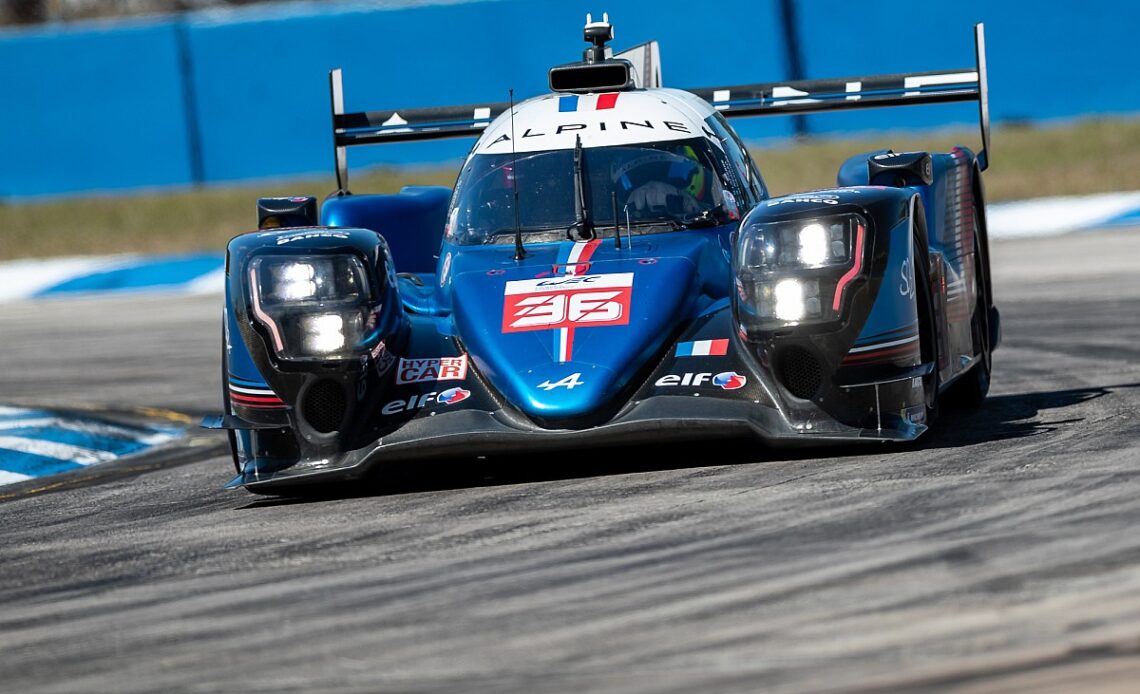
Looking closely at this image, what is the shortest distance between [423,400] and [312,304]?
54 centimetres

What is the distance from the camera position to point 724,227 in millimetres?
7887

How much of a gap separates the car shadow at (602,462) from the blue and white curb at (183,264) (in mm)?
10038

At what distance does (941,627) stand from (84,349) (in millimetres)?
11083

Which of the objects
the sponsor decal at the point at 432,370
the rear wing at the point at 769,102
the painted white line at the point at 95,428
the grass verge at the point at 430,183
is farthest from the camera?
the grass verge at the point at 430,183

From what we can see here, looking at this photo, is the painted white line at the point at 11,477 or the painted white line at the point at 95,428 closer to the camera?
the painted white line at the point at 11,477

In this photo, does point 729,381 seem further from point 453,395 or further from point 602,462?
point 453,395

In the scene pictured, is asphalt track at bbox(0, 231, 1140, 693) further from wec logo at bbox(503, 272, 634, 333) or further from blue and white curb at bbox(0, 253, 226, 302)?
blue and white curb at bbox(0, 253, 226, 302)

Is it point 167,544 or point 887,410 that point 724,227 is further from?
point 167,544

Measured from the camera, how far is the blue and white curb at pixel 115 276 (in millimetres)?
18734

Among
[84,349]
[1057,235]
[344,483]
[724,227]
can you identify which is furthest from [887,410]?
[1057,235]

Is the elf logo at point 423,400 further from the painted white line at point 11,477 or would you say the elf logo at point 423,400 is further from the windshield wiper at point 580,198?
the painted white line at point 11,477

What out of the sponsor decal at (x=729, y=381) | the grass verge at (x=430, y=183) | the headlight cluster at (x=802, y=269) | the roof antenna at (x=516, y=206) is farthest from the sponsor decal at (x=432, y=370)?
the grass verge at (x=430, y=183)

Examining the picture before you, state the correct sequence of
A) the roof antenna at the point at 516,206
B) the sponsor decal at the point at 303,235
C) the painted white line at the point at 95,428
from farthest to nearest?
the painted white line at the point at 95,428
the roof antenna at the point at 516,206
the sponsor decal at the point at 303,235

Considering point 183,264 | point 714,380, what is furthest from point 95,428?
point 183,264
